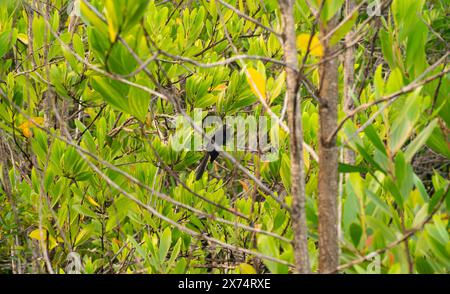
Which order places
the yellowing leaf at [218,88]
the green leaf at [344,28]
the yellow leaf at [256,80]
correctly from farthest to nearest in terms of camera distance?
the yellowing leaf at [218,88] < the yellow leaf at [256,80] < the green leaf at [344,28]

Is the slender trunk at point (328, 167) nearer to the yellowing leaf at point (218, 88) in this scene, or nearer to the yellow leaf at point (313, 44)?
the yellow leaf at point (313, 44)

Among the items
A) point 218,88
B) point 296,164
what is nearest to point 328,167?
point 296,164

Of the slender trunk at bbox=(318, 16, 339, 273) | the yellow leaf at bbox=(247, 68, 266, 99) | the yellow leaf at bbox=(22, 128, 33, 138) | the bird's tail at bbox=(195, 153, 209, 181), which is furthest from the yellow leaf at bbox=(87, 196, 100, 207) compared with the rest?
the slender trunk at bbox=(318, 16, 339, 273)

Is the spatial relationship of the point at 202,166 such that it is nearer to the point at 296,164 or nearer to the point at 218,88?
the point at 218,88

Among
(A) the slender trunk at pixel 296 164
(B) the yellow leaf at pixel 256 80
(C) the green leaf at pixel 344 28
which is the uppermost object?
(C) the green leaf at pixel 344 28

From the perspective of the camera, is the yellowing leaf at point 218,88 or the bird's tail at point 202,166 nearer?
the yellowing leaf at point 218,88

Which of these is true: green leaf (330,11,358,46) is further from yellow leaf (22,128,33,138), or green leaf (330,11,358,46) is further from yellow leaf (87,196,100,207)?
yellow leaf (22,128,33,138)

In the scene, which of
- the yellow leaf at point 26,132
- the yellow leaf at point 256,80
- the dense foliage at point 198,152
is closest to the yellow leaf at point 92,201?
the dense foliage at point 198,152

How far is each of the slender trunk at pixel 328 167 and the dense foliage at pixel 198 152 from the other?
0.04 metres

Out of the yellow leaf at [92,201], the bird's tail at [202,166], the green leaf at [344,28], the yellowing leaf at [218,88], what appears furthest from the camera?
the bird's tail at [202,166]

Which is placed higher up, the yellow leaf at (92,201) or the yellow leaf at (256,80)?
the yellow leaf at (256,80)

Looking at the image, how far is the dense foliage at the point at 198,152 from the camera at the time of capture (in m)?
1.30

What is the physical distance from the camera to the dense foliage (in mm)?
1298
